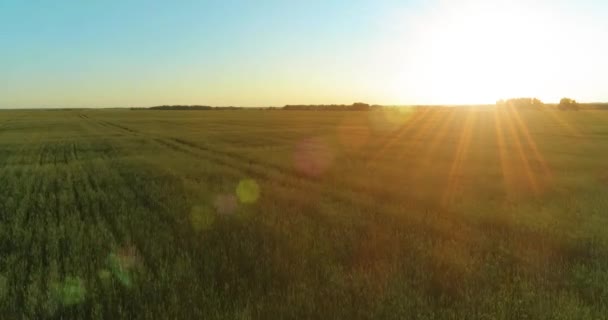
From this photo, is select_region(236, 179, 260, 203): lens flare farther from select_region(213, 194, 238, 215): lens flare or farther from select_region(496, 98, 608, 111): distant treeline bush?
select_region(496, 98, 608, 111): distant treeline bush

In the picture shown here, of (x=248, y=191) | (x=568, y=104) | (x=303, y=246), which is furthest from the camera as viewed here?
(x=568, y=104)

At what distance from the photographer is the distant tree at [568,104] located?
4766 inches

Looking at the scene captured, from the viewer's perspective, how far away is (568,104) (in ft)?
401

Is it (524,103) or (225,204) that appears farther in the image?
(524,103)

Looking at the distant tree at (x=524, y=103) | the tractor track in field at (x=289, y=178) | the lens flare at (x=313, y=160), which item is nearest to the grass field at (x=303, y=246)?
the tractor track in field at (x=289, y=178)

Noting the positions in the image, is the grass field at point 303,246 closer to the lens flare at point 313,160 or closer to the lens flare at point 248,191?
the lens flare at point 248,191

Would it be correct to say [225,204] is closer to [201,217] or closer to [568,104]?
[201,217]

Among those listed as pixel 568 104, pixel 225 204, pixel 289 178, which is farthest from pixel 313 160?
pixel 568 104

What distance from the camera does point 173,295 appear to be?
5.63 m

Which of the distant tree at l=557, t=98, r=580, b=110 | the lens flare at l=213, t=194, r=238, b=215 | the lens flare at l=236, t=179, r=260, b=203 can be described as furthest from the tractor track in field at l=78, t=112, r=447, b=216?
the distant tree at l=557, t=98, r=580, b=110

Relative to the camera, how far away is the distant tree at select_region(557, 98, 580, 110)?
12106 cm

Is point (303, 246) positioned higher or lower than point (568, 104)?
lower

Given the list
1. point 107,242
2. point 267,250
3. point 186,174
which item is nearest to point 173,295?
point 267,250

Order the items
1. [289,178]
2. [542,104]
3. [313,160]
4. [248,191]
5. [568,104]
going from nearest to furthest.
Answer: [248,191] < [289,178] < [313,160] < [568,104] < [542,104]
